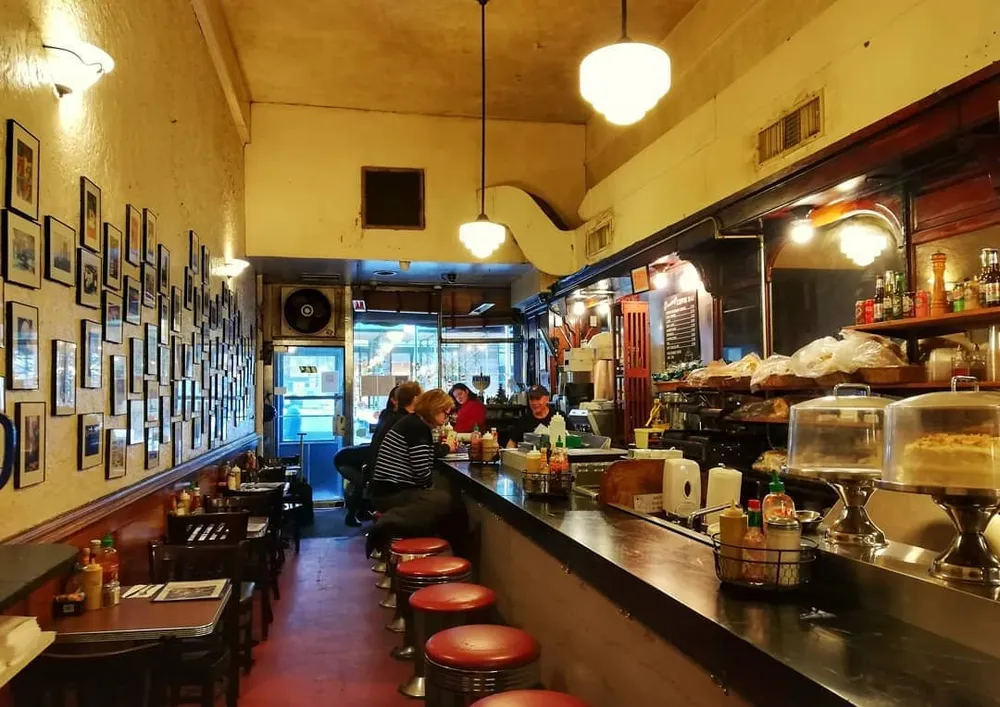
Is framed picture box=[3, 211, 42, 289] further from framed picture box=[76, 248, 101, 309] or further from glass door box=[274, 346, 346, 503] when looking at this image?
glass door box=[274, 346, 346, 503]

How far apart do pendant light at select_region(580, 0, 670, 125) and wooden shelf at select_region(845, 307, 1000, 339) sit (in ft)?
5.21

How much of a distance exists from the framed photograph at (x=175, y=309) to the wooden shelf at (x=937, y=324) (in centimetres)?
377

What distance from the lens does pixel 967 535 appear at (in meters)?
1.70

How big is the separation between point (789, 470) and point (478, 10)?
16.4 ft

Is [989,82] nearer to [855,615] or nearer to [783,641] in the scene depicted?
[855,615]

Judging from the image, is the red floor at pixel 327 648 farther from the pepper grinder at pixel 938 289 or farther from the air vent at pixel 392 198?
the air vent at pixel 392 198

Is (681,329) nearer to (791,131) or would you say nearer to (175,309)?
(791,131)

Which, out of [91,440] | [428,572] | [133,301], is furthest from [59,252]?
[428,572]

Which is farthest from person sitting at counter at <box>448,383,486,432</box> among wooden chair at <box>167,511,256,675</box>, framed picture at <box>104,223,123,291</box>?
framed picture at <box>104,223,123,291</box>

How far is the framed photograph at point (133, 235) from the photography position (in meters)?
3.66

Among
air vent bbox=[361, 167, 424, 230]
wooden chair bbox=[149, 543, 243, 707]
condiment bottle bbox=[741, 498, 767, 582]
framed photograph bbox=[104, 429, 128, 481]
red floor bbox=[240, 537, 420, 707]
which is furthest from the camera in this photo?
air vent bbox=[361, 167, 424, 230]

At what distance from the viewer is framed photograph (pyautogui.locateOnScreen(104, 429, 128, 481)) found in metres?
3.39

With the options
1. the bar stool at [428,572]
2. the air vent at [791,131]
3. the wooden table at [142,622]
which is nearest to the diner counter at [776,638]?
the bar stool at [428,572]

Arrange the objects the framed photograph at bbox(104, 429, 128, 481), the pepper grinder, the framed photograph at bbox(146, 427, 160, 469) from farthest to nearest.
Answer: the framed photograph at bbox(146, 427, 160, 469) < the pepper grinder < the framed photograph at bbox(104, 429, 128, 481)
